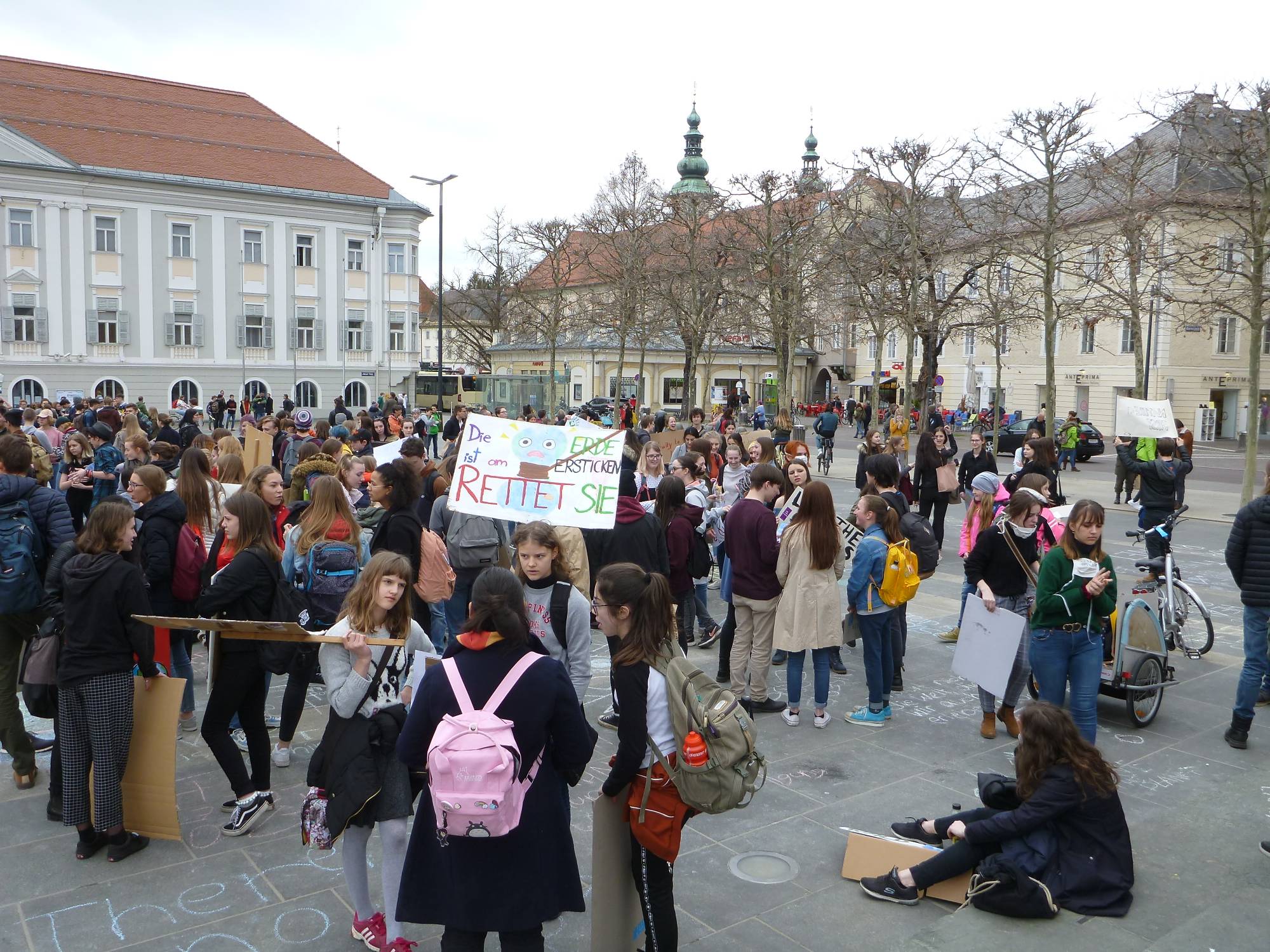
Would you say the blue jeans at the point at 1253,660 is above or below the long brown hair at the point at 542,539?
below

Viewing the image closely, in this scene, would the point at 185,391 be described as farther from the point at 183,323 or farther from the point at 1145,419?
the point at 1145,419

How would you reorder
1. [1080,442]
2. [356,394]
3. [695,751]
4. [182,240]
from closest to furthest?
[695,751] → [1080,442] → [182,240] → [356,394]

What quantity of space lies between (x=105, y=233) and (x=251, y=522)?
48.2 m

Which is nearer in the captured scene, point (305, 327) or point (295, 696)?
point (295, 696)

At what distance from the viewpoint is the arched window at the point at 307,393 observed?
5141 cm

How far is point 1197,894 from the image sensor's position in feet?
15.6

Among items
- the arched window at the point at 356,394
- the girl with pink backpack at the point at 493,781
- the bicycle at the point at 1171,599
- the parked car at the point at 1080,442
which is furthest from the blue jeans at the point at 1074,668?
the arched window at the point at 356,394

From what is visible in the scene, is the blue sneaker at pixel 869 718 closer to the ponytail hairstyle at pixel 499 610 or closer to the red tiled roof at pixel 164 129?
the ponytail hairstyle at pixel 499 610

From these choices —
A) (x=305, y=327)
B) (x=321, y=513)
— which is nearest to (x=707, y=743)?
(x=321, y=513)

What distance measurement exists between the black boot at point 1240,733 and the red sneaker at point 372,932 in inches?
224

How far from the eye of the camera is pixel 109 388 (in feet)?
155

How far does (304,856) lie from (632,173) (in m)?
33.9

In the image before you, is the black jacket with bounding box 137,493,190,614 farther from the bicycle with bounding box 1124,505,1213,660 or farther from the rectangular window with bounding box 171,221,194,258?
the rectangular window with bounding box 171,221,194,258

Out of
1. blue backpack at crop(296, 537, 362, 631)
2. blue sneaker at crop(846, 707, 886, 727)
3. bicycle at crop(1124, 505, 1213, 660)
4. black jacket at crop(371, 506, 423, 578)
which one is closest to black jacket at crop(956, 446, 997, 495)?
bicycle at crop(1124, 505, 1213, 660)
